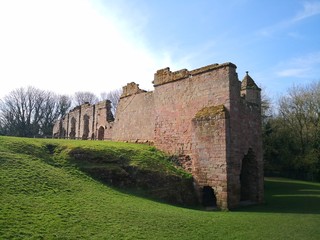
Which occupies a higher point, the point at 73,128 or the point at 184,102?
the point at 73,128

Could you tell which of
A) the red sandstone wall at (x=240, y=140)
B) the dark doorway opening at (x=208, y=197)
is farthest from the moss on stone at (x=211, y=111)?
the dark doorway opening at (x=208, y=197)

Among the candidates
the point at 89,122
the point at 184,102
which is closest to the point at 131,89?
the point at 184,102

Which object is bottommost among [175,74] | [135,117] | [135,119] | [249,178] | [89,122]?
[249,178]

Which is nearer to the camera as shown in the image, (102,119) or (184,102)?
(184,102)

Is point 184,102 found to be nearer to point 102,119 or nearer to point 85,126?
point 102,119

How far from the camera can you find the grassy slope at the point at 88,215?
7.84 meters

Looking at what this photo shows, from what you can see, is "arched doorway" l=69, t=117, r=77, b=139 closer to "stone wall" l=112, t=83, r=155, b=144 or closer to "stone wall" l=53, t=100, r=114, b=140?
"stone wall" l=53, t=100, r=114, b=140

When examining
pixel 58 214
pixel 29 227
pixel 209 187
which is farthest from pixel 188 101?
pixel 29 227

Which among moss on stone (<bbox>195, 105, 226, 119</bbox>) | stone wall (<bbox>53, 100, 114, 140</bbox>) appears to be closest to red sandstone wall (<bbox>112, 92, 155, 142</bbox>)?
stone wall (<bbox>53, 100, 114, 140</bbox>)

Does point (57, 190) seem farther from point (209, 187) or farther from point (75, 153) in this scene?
point (209, 187)

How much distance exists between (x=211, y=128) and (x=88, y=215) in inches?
295

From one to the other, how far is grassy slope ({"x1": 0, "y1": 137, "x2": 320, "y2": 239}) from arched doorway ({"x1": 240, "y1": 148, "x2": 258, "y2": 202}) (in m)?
2.85

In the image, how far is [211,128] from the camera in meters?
14.4

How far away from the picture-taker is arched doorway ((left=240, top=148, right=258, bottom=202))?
51.4ft
